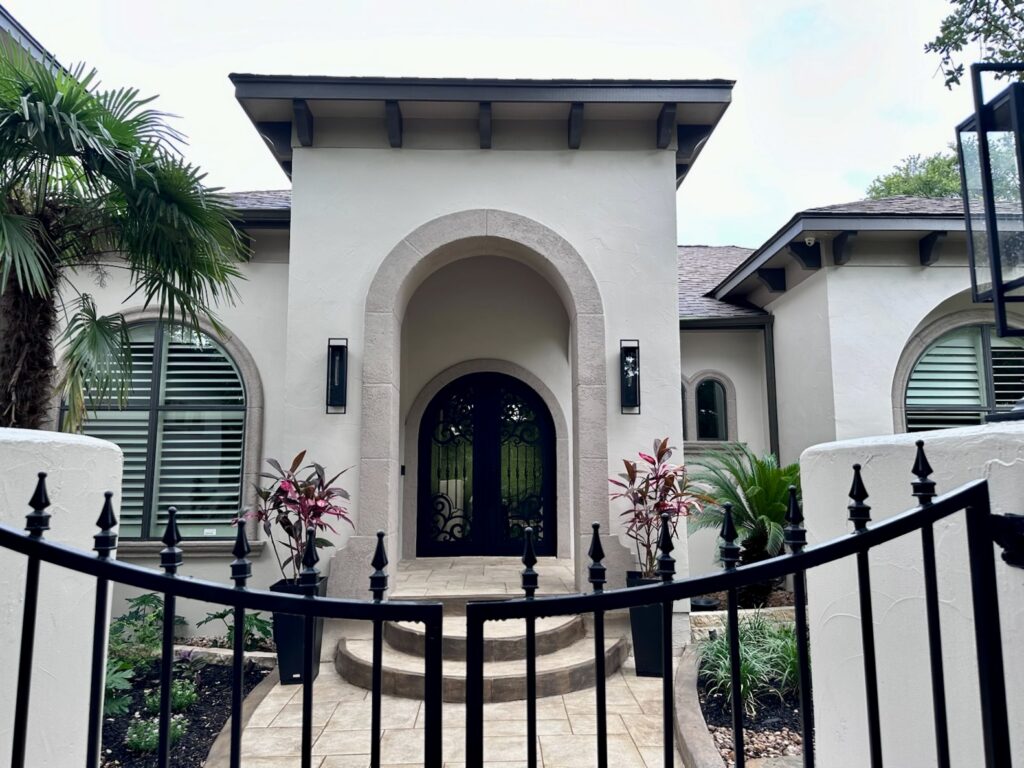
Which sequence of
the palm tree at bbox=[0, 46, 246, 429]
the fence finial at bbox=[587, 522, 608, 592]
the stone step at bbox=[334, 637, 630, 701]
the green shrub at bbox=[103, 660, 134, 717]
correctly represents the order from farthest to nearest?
the stone step at bbox=[334, 637, 630, 701]
the green shrub at bbox=[103, 660, 134, 717]
the palm tree at bbox=[0, 46, 246, 429]
the fence finial at bbox=[587, 522, 608, 592]

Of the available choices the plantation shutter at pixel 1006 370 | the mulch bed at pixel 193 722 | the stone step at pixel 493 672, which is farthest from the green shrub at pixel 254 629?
the plantation shutter at pixel 1006 370

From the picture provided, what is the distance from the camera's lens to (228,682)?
4918mm

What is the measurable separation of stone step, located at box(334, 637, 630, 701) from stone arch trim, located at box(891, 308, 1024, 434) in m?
4.83

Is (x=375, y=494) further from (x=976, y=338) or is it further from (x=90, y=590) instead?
(x=976, y=338)

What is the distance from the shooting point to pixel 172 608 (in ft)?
5.33

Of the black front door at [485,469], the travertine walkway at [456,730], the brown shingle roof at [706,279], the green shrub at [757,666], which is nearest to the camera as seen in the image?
the travertine walkway at [456,730]

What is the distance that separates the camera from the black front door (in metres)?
7.84

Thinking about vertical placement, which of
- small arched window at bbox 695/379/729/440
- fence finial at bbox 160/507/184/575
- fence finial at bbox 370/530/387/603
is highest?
small arched window at bbox 695/379/729/440

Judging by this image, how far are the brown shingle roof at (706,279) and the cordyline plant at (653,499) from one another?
11.8ft

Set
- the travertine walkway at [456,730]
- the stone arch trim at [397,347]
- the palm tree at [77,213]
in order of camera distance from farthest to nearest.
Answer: the stone arch trim at [397,347] → the travertine walkway at [456,730] → the palm tree at [77,213]

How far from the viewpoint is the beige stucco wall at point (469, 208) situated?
595 centimetres

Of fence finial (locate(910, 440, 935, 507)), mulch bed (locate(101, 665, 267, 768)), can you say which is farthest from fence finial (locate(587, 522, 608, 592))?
mulch bed (locate(101, 665, 267, 768))

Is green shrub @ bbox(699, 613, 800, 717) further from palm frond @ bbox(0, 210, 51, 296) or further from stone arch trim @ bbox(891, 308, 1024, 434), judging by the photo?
palm frond @ bbox(0, 210, 51, 296)

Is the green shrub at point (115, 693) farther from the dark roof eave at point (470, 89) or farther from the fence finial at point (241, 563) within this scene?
the dark roof eave at point (470, 89)
